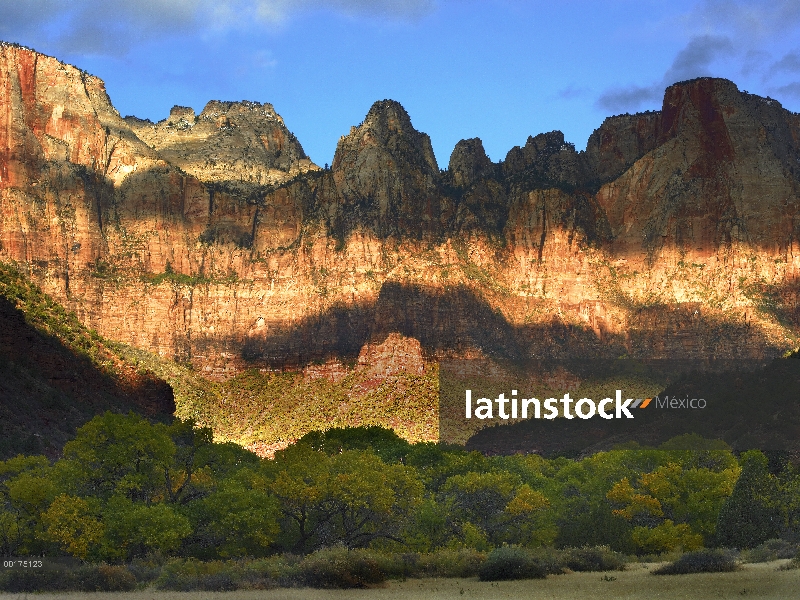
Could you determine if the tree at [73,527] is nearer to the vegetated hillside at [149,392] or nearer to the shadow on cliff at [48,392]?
the shadow on cliff at [48,392]

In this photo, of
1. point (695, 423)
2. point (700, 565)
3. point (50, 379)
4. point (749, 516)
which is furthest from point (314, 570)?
point (695, 423)

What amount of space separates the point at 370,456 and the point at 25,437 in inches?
911

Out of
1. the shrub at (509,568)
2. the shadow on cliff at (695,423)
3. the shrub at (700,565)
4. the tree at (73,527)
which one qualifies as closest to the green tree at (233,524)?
the tree at (73,527)

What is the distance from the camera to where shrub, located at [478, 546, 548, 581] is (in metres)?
65.9

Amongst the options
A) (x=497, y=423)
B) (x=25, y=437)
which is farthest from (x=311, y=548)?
(x=497, y=423)

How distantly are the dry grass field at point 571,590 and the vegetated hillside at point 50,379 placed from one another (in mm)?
31508

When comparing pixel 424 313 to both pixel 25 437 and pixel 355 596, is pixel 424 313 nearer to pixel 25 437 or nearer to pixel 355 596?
pixel 25 437

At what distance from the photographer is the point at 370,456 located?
269 feet

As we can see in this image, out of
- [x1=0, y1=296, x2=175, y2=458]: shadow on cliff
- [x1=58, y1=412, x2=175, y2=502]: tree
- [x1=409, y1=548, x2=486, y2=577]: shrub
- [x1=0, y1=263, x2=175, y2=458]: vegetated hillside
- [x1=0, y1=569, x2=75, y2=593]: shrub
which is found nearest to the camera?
[x1=0, y1=569, x2=75, y2=593]: shrub

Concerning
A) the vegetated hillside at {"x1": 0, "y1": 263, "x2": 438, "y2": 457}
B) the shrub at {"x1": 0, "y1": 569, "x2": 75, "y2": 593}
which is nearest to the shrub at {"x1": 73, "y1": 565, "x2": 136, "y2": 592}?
the shrub at {"x1": 0, "y1": 569, "x2": 75, "y2": 593}

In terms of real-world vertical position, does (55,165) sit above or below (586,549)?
above

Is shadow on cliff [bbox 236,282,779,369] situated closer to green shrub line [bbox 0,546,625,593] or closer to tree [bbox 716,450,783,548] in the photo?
tree [bbox 716,450,783,548]

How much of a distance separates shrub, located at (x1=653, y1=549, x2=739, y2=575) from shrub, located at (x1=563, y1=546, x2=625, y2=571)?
295 centimetres

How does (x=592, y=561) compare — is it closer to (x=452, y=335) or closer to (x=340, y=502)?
(x=340, y=502)
